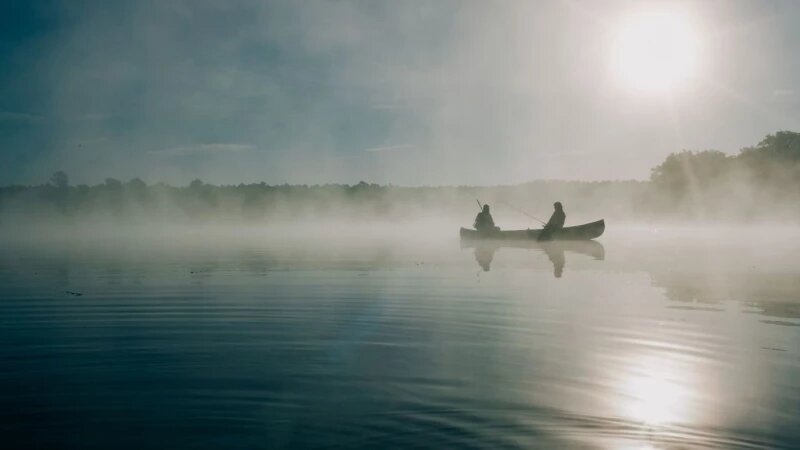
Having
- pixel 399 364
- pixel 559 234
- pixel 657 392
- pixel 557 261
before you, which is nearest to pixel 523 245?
pixel 559 234

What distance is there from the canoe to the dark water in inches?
834

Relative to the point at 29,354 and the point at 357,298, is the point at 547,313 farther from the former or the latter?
the point at 29,354

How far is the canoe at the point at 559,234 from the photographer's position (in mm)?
41656

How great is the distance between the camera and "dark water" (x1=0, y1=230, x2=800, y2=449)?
22.4 feet

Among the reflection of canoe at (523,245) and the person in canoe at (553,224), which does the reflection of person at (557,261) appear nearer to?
the reflection of canoe at (523,245)

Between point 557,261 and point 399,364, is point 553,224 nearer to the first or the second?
point 557,261

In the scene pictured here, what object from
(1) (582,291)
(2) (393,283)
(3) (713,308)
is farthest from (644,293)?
(2) (393,283)

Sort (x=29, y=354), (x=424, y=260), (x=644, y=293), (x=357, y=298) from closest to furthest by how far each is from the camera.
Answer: (x=29, y=354), (x=357, y=298), (x=644, y=293), (x=424, y=260)

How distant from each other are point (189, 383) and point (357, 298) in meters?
8.53

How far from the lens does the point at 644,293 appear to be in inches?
717

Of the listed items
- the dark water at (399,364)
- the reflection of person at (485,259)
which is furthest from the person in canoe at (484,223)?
the dark water at (399,364)

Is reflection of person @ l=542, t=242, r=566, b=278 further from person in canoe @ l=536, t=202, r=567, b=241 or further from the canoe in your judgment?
the canoe

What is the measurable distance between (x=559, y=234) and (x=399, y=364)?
33.4 meters

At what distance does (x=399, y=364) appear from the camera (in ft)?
31.9
